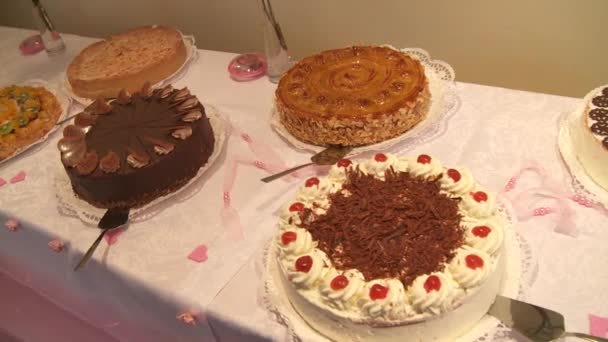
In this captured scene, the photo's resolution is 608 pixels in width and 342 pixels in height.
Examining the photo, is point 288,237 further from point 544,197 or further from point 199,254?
point 544,197

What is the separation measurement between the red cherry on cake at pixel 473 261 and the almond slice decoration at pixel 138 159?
876 mm

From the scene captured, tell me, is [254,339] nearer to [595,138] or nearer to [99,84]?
[595,138]

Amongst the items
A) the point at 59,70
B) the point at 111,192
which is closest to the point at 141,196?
the point at 111,192

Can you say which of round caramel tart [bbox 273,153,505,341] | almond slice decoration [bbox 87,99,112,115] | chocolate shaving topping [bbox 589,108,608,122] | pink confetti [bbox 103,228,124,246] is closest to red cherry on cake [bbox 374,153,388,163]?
round caramel tart [bbox 273,153,505,341]

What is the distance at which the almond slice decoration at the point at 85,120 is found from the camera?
1578 mm

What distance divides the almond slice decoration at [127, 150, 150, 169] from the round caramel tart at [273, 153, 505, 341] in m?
0.49

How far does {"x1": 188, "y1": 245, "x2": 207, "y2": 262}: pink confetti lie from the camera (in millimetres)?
1277

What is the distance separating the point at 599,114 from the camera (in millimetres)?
1184

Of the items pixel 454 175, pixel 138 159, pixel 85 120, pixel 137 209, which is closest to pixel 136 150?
pixel 138 159

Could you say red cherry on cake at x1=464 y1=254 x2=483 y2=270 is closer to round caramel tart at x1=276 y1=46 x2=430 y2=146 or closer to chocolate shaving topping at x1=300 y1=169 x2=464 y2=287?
chocolate shaving topping at x1=300 y1=169 x2=464 y2=287

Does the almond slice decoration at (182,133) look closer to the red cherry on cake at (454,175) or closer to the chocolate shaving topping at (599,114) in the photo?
the red cherry on cake at (454,175)

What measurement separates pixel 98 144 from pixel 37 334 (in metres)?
0.88

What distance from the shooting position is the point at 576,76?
171cm

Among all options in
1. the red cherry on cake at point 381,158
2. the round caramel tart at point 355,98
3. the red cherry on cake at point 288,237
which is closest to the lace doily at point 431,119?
the round caramel tart at point 355,98
